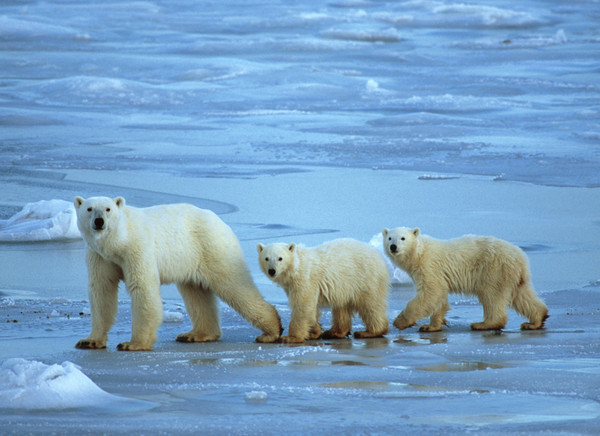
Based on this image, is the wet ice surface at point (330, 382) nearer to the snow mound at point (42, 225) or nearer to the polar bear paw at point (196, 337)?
the polar bear paw at point (196, 337)

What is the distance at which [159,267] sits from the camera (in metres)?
7.04

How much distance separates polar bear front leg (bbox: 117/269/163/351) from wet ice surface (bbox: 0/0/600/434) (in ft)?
0.49

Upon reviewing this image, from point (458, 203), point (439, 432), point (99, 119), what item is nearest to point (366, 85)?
point (99, 119)

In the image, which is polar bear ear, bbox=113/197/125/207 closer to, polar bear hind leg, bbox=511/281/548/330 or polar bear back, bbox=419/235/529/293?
polar bear back, bbox=419/235/529/293

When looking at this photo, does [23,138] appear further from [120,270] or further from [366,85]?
[120,270]

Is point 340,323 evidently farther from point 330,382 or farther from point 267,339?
point 330,382

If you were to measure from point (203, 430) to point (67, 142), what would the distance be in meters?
12.1

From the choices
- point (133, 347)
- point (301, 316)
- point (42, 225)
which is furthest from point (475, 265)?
point (42, 225)

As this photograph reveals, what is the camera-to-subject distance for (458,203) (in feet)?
38.8

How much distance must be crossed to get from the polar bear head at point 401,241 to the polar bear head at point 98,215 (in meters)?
1.96

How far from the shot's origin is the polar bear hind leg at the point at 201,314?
23.9 ft

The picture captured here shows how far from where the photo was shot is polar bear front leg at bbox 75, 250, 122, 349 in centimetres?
686

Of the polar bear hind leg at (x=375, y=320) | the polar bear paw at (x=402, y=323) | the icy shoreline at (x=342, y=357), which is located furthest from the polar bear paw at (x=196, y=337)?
the polar bear paw at (x=402, y=323)

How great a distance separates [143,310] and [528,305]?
2648 mm
